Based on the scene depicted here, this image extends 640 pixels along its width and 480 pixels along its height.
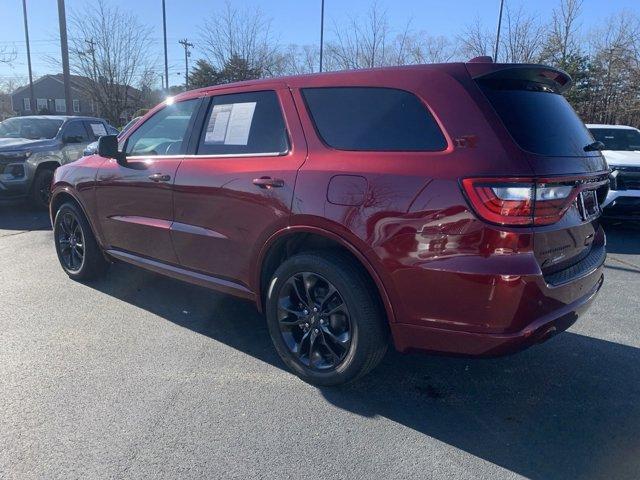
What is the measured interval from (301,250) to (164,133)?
173cm

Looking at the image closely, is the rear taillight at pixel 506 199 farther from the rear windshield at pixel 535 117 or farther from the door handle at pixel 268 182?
the door handle at pixel 268 182

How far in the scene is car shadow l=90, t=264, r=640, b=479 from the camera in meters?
2.51

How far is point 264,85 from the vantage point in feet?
11.4

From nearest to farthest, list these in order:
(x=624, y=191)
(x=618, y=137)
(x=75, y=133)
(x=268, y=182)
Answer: (x=268, y=182) → (x=624, y=191) → (x=618, y=137) → (x=75, y=133)

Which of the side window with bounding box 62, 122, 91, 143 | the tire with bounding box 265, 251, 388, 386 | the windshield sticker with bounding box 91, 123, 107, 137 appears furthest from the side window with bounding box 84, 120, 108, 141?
the tire with bounding box 265, 251, 388, 386

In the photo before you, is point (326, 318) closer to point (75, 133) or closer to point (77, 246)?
point (77, 246)

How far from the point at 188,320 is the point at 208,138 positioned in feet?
4.83

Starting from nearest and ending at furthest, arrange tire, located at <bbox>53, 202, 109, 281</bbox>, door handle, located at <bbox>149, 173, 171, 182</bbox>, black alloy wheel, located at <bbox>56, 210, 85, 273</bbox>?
door handle, located at <bbox>149, 173, 171, 182</bbox> → tire, located at <bbox>53, 202, 109, 281</bbox> → black alloy wheel, located at <bbox>56, 210, 85, 273</bbox>

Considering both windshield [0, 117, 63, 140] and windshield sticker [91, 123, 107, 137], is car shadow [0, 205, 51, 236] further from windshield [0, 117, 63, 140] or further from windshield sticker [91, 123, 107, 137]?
windshield sticker [91, 123, 107, 137]

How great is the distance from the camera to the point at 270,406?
9.57ft

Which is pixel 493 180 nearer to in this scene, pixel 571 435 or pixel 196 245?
pixel 571 435

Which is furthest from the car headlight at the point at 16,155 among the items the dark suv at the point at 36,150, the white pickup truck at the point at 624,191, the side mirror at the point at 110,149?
the white pickup truck at the point at 624,191

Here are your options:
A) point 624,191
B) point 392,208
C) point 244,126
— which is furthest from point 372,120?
point 624,191

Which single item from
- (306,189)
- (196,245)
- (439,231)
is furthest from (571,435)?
(196,245)
